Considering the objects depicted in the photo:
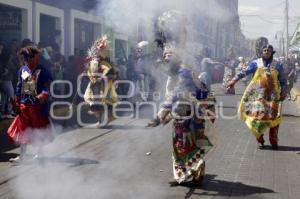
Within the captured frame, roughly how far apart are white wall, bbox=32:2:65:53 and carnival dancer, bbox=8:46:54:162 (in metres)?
8.54

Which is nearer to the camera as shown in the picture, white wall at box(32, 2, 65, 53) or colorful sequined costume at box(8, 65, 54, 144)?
colorful sequined costume at box(8, 65, 54, 144)

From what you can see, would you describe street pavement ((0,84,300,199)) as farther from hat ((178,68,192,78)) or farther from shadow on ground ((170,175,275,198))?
hat ((178,68,192,78))

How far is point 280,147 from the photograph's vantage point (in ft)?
30.7

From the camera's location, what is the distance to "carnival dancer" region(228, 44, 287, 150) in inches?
348

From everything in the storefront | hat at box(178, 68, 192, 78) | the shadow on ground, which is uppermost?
the storefront

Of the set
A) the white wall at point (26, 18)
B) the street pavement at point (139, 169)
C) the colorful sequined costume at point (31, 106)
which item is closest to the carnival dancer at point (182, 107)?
the street pavement at point (139, 169)

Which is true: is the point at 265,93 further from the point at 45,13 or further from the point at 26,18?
the point at 45,13

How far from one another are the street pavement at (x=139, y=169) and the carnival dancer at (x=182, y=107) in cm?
24

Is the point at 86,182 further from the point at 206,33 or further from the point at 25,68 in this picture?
the point at 206,33

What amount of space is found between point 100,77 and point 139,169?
4364mm

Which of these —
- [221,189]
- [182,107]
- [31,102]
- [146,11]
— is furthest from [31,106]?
[221,189]

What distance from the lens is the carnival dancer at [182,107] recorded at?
632cm

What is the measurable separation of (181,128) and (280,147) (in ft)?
11.7

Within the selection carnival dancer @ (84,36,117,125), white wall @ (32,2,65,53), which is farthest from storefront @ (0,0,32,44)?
carnival dancer @ (84,36,117,125)
